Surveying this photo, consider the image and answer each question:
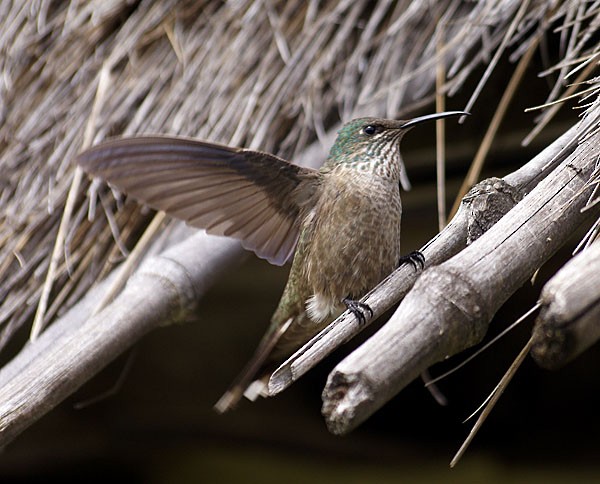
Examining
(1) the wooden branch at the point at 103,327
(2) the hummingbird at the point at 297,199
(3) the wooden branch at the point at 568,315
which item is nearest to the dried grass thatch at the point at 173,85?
(1) the wooden branch at the point at 103,327

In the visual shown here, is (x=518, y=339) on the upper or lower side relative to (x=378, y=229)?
lower

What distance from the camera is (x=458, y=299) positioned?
601 millimetres

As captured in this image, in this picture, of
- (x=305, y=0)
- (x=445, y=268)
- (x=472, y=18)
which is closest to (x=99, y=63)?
(x=305, y=0)

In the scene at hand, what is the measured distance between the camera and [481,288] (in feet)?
2.01

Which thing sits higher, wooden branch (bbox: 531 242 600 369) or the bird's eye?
Result: wooden branch (bbox: 531 242 600 369)

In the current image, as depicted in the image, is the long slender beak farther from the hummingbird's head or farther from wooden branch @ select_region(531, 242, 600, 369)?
wooden branch @ select_region(531, 242, 600, 369)

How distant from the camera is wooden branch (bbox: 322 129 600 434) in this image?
524mm

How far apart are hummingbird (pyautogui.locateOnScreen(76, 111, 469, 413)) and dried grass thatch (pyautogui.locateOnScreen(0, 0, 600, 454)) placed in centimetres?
29

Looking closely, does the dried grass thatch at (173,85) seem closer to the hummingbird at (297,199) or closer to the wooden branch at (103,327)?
the wooden branch at (103,327)

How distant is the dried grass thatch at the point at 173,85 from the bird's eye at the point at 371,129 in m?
0.24

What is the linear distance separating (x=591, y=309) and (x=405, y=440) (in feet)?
7.15

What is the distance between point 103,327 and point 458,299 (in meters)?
0.73

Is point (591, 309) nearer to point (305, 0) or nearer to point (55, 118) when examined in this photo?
point (305, 0)

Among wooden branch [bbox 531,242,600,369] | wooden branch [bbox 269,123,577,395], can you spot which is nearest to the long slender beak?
wooden branch [bbox 269,123,577,395]
